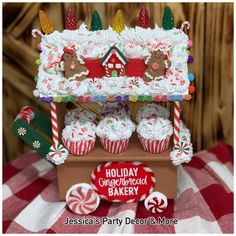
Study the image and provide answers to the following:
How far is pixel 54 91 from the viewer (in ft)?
6.19

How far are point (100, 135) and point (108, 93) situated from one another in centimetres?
23

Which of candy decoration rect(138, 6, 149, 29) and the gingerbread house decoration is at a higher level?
candy decoration rect(138, 6, 149, 29)

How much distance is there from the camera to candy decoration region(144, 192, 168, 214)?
210 centimetres

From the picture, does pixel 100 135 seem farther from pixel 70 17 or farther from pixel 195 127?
pixel 195 127

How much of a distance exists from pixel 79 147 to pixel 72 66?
36 centimetres

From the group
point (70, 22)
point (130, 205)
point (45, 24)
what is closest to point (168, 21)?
point (70, 22)

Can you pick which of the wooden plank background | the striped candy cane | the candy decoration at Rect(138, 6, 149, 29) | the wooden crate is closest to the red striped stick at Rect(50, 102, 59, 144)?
the striped candy cane

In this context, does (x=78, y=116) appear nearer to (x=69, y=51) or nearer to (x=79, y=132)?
(x=79, y=132)

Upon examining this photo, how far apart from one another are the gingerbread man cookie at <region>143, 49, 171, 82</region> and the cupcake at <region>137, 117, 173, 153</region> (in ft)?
0.68

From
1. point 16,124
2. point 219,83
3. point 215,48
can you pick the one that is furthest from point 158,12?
point 16,124

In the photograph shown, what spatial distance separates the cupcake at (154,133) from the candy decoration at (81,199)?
1.10 ft

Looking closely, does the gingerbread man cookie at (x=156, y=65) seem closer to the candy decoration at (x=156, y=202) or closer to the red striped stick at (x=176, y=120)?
the red striped stick at (x=176, y=120)

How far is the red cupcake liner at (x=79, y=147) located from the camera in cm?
201

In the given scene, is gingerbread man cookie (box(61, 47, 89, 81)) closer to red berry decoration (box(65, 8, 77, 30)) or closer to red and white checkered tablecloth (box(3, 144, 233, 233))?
red berry decoration (box(65, 8, 77, 30))
